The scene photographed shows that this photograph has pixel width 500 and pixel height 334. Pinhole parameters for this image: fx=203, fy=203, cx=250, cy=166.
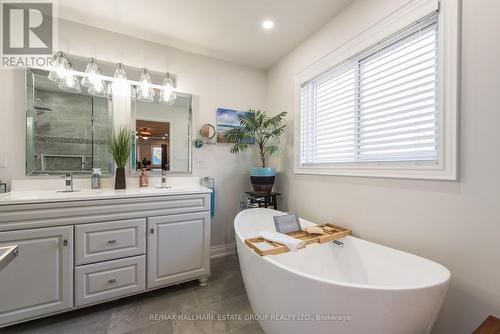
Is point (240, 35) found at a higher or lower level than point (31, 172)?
higher

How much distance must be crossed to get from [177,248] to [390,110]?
2090mm

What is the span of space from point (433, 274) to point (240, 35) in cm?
247

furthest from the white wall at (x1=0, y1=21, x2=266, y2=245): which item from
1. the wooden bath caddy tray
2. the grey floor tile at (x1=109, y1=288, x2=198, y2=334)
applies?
the wooden bath caddy tray

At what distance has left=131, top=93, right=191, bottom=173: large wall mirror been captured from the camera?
2.18 metres

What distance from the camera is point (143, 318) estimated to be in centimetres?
154

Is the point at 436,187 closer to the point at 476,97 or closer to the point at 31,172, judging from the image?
the point at 476,97

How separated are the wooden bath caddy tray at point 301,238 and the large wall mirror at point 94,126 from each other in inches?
53.1

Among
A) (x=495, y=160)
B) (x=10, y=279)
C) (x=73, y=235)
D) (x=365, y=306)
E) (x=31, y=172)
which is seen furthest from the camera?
(x=31, y=172)

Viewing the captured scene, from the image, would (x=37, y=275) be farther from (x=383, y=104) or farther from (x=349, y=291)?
(x=383, y=104)

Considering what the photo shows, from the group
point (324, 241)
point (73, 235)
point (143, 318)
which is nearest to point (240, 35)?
point (324, 241)

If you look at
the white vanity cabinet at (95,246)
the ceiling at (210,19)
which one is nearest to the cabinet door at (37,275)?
the white vanity cabinet at (95,246)

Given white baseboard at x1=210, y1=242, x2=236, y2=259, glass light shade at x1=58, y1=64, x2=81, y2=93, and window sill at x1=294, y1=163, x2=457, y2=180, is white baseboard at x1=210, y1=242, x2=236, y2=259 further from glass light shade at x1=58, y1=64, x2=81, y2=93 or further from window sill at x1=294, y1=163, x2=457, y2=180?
glass light shade at x1=58, y1=64, x2=81, y2=93

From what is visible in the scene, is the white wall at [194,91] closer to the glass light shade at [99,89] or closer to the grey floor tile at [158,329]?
the glass light shade at [99,89]

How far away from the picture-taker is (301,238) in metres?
1.59
